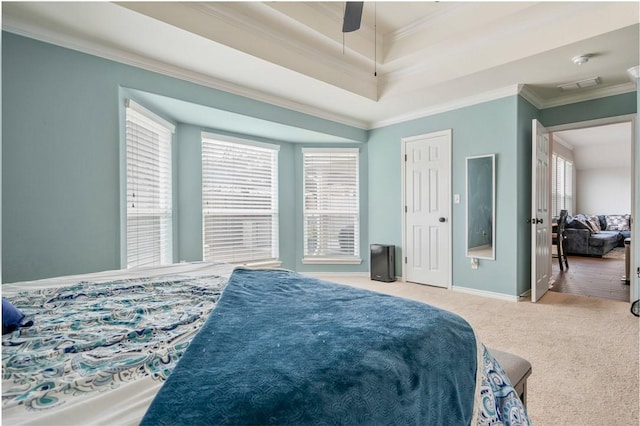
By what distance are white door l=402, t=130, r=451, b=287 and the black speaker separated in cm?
20

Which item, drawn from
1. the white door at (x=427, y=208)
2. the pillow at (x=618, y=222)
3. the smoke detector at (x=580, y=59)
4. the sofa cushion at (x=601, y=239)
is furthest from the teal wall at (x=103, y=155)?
the pillow at (x=618, y=222)

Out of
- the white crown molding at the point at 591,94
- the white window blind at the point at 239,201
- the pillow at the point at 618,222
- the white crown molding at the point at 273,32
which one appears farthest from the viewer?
the pillow at the point at 618,222

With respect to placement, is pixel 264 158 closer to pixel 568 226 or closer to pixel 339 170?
pixel 339 170

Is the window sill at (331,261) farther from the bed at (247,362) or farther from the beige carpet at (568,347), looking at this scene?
the bed at (247,362)

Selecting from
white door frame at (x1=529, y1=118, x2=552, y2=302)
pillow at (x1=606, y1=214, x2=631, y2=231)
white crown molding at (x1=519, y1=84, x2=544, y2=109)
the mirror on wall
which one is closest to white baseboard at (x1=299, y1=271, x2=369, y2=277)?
the mirror on wall

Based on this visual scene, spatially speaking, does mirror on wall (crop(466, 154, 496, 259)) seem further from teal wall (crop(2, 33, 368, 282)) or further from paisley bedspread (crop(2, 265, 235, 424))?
teal wall (crop(2, 33, 368, 282))

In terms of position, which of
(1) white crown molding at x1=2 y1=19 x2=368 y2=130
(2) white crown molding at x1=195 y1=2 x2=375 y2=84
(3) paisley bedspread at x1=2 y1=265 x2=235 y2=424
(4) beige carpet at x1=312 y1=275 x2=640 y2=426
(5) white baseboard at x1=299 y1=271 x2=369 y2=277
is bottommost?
(4) beige carpet at x1=312 y1=275 x2=640 y2=426

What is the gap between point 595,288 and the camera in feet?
13.5

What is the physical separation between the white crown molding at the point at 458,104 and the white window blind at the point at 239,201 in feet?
6.30

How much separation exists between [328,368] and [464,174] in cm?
390

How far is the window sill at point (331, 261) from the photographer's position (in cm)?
505

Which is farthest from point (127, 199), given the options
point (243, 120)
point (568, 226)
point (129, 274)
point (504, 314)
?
point (568, 226)

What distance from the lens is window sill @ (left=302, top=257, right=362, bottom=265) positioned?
5.05 meters

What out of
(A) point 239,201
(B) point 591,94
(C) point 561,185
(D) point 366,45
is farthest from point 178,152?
(C) point 561,185
